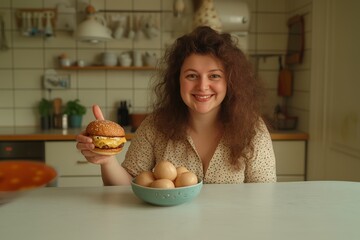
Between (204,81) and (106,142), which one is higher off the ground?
(204,81)

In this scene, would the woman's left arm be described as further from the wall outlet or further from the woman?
the wall outlet

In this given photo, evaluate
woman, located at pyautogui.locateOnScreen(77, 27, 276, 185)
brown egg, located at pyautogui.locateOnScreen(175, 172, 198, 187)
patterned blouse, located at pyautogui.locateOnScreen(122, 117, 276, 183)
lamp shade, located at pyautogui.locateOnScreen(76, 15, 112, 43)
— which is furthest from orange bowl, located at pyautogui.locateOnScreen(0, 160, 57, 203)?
lamp shade, located at pyautogui.locateOnScreen(76, 15, 112, 43)

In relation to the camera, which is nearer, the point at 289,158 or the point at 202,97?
the point at 202,97

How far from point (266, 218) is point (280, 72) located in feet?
7.02

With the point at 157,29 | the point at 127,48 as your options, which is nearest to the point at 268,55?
the point at 157,29

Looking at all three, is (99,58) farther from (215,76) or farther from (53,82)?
(215,76)

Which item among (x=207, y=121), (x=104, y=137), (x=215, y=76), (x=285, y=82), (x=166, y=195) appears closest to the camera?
(x=166, y=195)

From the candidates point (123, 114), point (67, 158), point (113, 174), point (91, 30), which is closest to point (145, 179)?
point (113, 174)

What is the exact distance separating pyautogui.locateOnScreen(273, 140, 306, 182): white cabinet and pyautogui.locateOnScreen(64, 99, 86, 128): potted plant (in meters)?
1.41

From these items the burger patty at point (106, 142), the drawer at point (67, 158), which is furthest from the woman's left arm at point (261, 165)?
the drawer at point (67, 158)

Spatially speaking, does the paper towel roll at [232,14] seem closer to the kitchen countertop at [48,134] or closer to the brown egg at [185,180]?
the kitchen countertop at [48,134]

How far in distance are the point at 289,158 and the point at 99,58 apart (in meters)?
1.56

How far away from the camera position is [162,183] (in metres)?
0.93

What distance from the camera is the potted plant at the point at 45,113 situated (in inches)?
107
